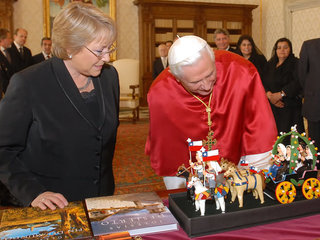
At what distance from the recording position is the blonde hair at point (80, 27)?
1686mm

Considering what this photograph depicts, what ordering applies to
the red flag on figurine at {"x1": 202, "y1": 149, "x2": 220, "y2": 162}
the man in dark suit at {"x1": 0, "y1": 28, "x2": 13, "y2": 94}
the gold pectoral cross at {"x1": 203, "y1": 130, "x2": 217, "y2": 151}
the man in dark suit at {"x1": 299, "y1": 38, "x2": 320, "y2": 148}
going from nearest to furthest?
the red flag on figurine at {"x1": 202, "y1": 149, "x2": 220, "y2": 162}, the gold pectoral cross at {"x1": 203, "y1": 130, "x2": 217, "y2": 151}, the man in dark suit at {"x1": 299, "y1": 38, "x2": 320, "y2": 148}, the man in dark suit at {"x1": 0, "y1": 28, "x2": 13, "y2": 94}

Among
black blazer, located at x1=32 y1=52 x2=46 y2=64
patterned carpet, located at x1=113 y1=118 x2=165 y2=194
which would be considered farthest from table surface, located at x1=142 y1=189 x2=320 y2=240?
black blazer, located at x1=32 y1=52 x2=46 y2=64

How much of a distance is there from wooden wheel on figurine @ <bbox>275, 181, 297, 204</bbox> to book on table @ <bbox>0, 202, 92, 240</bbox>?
0.77 metres

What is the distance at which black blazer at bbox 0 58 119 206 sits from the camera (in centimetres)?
172

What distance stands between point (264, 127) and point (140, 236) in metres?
1.16

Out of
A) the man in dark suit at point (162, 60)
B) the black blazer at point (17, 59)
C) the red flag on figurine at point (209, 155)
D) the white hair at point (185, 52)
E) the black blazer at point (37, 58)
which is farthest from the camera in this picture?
the man in dark suit at point (162, 60)

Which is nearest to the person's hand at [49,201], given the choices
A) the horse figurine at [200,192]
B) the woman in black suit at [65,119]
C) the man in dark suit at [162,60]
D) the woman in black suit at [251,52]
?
the woman in black suit at [65,119]

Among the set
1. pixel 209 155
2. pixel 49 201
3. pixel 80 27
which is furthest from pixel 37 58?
pixel 209 155

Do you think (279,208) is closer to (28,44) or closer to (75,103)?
(75,103)

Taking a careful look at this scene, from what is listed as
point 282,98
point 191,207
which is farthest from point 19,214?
point 282,98

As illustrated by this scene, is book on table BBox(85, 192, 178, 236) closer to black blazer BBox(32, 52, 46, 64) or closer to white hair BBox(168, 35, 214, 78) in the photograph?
white hair BBox(168, 35, 214, 78)

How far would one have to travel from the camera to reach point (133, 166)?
18.5ft

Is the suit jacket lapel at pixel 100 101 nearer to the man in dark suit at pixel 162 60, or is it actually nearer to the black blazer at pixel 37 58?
the black blazer at pixel 37 58

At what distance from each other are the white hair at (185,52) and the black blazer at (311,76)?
121 inches
